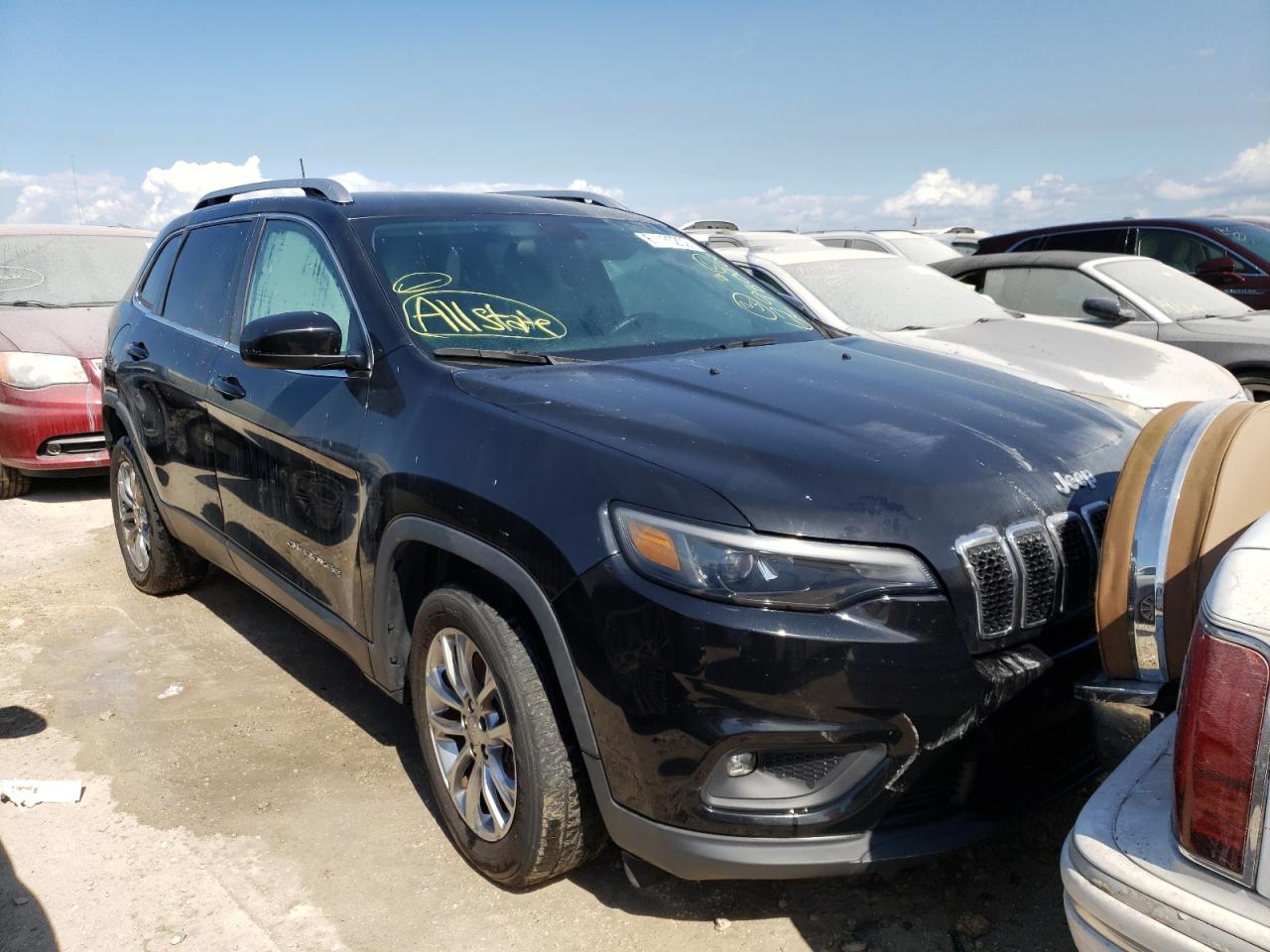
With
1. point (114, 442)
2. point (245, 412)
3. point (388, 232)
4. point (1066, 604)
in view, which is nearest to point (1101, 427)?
point (1066, 604)

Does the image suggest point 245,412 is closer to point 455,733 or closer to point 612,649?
point 455,733

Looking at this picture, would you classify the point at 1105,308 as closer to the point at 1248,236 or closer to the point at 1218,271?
the point at 1218,271

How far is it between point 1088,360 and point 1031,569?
3.73 m

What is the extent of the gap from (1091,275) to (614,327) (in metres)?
5.53

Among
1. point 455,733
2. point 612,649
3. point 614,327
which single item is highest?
point 614,327

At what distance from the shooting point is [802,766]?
2.22 meters

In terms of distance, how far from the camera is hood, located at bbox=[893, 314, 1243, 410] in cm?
523

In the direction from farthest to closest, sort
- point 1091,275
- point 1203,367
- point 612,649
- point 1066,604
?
point 1091,275 → point 1203,367 → point 1066,604 → point 612,649

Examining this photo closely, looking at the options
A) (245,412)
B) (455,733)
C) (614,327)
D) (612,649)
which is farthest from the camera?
(245,412)

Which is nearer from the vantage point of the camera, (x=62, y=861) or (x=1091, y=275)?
(x=62, y=861)

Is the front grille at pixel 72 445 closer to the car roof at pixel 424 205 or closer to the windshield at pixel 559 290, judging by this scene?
the car roof at pixel 424 205

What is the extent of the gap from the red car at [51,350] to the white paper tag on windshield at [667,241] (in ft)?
14.1

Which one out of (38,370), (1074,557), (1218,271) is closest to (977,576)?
(1074,557)

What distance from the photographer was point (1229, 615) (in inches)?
60.4
